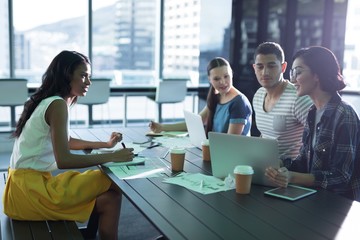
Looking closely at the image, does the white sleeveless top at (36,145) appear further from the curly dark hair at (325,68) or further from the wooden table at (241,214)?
the curly dark hair at (325,68)

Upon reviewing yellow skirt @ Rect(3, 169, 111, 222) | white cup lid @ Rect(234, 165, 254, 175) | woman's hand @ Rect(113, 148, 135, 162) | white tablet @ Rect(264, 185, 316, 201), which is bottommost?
yellow skirt @ Rect(3, 169, 111, 222)

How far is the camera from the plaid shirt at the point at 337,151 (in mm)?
1709

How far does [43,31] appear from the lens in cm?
662

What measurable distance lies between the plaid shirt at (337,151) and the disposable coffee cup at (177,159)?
21.7 inches

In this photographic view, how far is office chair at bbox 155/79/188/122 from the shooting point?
6094mm

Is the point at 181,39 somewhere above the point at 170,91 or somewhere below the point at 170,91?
above

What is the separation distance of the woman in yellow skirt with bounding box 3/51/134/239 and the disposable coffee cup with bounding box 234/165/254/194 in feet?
1.98

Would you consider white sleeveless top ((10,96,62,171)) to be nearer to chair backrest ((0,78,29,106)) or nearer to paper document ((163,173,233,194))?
paper document ((163,173,233,194))

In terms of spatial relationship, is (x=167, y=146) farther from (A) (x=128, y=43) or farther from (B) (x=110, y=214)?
(A) (x=128, y=43)

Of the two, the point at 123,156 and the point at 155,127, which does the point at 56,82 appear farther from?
the point at 155,127

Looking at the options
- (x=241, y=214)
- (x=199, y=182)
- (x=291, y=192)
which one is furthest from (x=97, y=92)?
(x=241, y=214)

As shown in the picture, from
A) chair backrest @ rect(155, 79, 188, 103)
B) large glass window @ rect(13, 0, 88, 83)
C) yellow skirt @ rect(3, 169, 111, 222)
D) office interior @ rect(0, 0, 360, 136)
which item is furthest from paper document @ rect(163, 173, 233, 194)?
large glass window @ rect(13, 0, 88, 83)

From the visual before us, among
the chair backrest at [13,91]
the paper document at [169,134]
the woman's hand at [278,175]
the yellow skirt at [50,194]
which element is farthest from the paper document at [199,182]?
the chair backrest at [13,91]

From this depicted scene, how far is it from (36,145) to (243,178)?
3.37 ft
